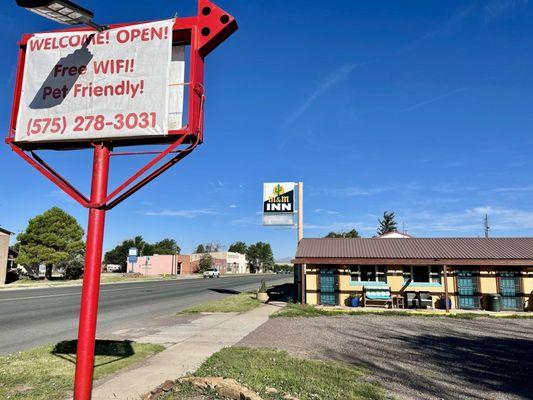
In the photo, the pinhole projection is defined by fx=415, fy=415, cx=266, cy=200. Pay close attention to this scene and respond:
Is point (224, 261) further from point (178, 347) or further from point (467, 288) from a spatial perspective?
point (178, 347)

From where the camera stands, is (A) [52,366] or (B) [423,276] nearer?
(A) [52,366]

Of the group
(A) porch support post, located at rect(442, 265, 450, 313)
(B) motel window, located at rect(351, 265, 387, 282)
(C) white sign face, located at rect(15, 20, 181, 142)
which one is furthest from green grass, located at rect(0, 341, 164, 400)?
(A) porch support post, located at rect(442, 265, 450, 313)

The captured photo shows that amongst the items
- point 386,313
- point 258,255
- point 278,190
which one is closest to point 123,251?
point 258,255

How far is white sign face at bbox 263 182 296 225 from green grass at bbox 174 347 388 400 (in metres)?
19.0

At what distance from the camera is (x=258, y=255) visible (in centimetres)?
15550

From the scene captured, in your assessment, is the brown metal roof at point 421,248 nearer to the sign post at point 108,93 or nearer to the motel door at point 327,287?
the motel door at point 327,287

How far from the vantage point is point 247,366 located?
307 inches

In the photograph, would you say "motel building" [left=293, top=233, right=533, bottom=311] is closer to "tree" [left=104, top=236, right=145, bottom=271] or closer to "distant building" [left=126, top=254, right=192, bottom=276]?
"distant building" [left=126, top=254, right=192, bottom=276]

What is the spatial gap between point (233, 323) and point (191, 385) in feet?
30.4

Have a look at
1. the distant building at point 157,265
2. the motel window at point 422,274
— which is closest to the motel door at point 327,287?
the motel window at point 422,274

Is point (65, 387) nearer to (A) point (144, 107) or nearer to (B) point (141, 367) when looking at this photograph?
(B) point (141, 367)

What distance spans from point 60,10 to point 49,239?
53.5 meters


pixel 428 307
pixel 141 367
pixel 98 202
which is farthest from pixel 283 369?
pixel 428 307

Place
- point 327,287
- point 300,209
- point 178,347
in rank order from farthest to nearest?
point 300,209 → point 327,287 → point 178,347
